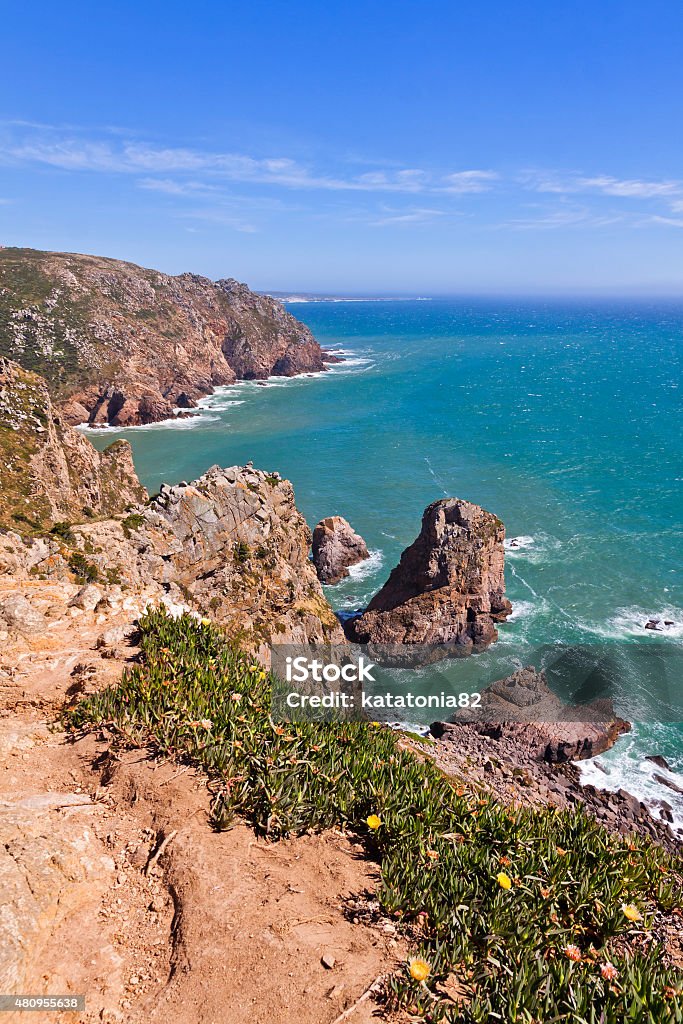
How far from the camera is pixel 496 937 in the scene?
17.1 feet

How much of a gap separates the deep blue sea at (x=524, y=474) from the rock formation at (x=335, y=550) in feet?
4.60

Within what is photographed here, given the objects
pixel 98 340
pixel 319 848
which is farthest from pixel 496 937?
pixel 98 340

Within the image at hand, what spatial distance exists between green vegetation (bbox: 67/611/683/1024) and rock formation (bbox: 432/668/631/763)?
21.4m

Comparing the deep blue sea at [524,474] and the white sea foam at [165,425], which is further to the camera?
the white sea foam at [165,425]

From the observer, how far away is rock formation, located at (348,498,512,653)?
37219 millimetres

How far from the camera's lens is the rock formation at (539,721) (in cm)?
2811

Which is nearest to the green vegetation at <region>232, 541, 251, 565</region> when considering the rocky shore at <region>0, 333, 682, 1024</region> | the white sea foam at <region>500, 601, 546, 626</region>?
the rocky shore at <region>0, 333, 682, 1024</region>

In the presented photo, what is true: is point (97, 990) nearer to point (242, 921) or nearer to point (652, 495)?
point (242, 921)

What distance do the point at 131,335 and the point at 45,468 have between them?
8347cm

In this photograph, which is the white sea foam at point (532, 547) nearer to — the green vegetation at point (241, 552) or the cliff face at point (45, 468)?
the green vegetation at point (241, 552)

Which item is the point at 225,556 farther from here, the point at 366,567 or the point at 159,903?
the point at 159,903

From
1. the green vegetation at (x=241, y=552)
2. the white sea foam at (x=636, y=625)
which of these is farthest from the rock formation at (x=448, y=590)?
the green vegetation at (x=241, y=552)

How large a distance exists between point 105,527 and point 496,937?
76.2ft

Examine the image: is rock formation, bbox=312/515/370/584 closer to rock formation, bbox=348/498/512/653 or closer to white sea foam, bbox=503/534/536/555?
rock formation, bbox=348/498/512/653
